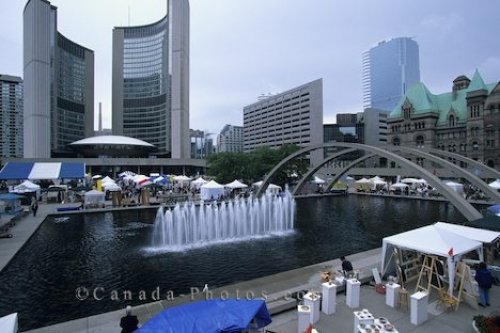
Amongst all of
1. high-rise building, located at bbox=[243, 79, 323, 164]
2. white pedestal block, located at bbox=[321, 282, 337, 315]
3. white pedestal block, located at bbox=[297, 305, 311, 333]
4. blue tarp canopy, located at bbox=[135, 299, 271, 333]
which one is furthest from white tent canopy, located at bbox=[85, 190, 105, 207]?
high-rise building, located at bbox=[243, 79, 323, 164]

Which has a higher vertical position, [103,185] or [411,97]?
[411,97]

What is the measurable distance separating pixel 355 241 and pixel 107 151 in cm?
10401

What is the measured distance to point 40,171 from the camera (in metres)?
39.8

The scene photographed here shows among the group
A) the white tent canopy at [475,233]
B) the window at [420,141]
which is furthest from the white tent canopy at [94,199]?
the window at [420,141]

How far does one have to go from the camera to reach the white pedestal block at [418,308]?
27.2 feet

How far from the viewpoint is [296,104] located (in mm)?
152000

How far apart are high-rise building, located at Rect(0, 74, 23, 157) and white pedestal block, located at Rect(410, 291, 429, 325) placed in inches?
8447

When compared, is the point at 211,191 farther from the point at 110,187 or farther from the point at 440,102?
the point at 440,102

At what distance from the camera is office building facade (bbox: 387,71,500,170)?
66.7 metres

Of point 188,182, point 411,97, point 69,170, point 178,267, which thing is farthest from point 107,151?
point 178,267

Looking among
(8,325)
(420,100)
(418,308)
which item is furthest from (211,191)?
(420,100)

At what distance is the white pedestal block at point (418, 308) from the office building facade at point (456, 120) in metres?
74.1

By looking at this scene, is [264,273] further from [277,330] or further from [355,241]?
[355,241]

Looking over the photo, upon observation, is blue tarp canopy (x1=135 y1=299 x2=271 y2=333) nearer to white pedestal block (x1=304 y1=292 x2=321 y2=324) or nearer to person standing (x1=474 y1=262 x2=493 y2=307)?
white pedestal block (x1=304 y1=292 x2=321 y2=324)
